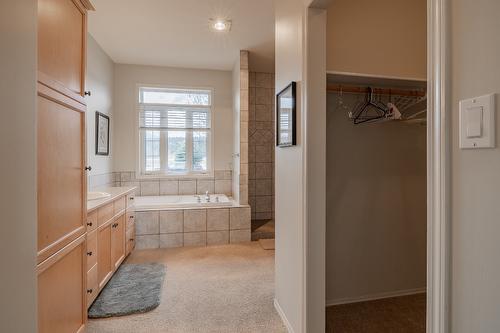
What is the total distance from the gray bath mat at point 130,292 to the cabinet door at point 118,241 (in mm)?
122

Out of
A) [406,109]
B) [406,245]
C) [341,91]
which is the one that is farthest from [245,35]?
[406,245]

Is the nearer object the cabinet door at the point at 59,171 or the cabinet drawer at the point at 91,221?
the cabinet door at the point at 59,171

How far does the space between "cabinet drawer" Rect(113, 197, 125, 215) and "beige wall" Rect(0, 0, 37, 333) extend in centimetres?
173

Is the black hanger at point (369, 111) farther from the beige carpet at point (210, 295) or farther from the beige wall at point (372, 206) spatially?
the beige carpet at point (210, 295)

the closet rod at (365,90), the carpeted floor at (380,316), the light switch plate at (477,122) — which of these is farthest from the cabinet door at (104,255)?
the light switch plate at (477,122)

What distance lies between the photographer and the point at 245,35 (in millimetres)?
3361

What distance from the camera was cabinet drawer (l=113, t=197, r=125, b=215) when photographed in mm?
2713

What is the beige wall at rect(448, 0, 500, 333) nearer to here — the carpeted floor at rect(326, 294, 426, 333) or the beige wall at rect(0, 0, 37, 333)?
the beige wall at rect(0, 0, 37, 333)

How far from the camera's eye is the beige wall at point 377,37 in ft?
6.75

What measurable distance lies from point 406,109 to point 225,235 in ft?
8.51

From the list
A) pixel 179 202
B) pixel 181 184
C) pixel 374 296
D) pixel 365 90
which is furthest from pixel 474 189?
pixel 181 184

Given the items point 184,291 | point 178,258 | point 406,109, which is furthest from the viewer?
point 178,258

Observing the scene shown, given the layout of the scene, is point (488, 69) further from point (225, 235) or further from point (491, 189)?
point (225, 235)

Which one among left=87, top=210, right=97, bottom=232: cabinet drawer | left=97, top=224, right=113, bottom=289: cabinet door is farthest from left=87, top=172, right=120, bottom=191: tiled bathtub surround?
left=87, top=210, right=97, bottom=232: cabinet drawer
